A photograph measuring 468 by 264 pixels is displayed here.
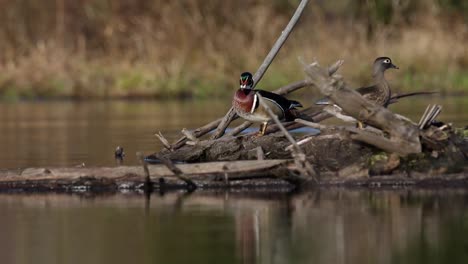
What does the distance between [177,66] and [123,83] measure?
1.42 m

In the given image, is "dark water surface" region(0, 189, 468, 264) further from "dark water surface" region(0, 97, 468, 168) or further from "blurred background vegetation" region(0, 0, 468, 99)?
"blurred background vegetation" region(0, 0, 468, 99)

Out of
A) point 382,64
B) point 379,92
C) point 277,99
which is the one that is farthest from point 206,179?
point 382,64

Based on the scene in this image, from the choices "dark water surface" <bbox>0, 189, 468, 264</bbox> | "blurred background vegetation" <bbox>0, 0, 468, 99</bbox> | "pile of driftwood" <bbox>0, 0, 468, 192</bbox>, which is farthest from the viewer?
"blurred background vegetation" <bbox>0, 0, 468, 99</bbox>

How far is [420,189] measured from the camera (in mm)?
11914

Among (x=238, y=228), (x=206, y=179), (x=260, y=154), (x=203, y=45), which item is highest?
(x=203, y=45)

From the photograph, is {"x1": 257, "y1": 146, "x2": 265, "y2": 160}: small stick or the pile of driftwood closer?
the pile of driftwood

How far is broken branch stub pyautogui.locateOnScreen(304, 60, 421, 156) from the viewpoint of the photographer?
1155cm

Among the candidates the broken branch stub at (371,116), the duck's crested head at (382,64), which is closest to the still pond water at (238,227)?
the broken branch stub at (371,116)

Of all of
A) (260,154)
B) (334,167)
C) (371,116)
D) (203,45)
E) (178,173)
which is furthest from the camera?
(203,45)

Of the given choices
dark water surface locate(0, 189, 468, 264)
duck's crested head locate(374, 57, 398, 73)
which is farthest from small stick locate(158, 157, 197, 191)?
duck's crested head locate(374, 57, 398, 73)

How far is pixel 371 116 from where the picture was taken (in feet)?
38.6

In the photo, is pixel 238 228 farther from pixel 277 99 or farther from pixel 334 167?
pixel 277 99

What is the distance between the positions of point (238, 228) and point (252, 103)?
3127 millimetres

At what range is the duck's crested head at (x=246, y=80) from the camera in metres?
13.1
